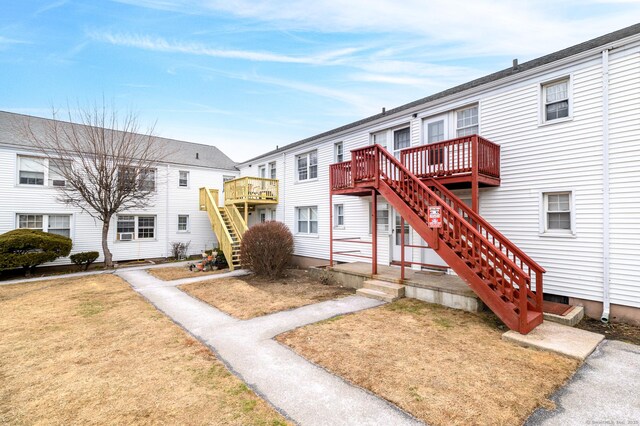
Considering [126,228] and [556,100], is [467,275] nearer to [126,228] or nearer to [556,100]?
[556,100]

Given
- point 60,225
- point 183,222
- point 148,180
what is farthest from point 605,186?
point 60,225

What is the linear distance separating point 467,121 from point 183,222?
702 inches

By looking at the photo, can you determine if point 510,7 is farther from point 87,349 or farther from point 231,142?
point 231,142

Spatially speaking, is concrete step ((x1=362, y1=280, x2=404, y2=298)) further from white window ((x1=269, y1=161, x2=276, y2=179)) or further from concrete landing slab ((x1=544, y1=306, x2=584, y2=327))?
white window ((x1=269, y1=161, x2=276, y2=179))

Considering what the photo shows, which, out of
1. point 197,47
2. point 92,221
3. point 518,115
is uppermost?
point 197,47

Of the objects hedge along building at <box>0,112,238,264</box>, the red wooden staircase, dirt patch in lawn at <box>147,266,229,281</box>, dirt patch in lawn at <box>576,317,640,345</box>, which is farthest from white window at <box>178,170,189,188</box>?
dirt patch in lawn at <box>576,317,640,345</box>

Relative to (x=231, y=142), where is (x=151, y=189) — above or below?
below

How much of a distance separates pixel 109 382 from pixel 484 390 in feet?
16.7

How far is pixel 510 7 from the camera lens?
841cm

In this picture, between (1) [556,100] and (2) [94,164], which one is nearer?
(1) [556,100]

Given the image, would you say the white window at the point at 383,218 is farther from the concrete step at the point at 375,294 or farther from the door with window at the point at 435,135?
the concrete step at the point at 375,294

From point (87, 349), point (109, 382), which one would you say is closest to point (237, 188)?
point (87, 349)

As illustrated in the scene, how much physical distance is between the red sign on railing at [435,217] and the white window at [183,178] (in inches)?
687

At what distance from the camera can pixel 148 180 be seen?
1738 centimetres
